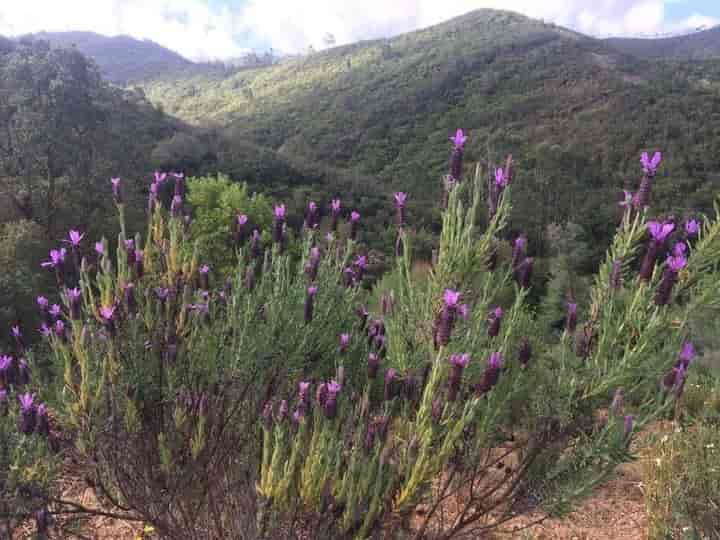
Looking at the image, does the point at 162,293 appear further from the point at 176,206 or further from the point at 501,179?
the point at 501,179

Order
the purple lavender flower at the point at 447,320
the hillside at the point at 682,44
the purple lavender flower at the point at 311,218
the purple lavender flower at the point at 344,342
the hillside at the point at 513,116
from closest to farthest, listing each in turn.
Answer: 1. the purple lavender flower at the point at 447,320
2. the purple lavender flower at the point at 344,342
3. the purple lavender flower at the point at 311,218
4. the hillside at the point at 513,116
5. the hillside at the point at 682,44

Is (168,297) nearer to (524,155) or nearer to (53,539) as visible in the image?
(53,539)

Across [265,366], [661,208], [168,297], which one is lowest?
[661,208]

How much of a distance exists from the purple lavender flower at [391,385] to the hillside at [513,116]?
12.1m

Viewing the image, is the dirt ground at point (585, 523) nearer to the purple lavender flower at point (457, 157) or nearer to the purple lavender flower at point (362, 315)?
the purple lavender flower at point (362, 315)

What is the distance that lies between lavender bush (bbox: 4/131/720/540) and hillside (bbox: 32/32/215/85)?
103523 millimetres

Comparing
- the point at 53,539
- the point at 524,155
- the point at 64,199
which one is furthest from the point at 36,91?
the point at 524,155

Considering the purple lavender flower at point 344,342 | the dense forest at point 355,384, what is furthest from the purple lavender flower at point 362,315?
the purple lavender flower at point 344,342

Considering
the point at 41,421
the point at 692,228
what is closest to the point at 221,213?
the point at 41,421

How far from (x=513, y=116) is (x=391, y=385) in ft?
133

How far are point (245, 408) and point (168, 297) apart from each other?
0.80 metres

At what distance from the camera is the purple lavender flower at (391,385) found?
84.0 inches

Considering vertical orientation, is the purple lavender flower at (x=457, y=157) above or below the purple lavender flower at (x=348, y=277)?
above

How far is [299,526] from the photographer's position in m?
2.17
